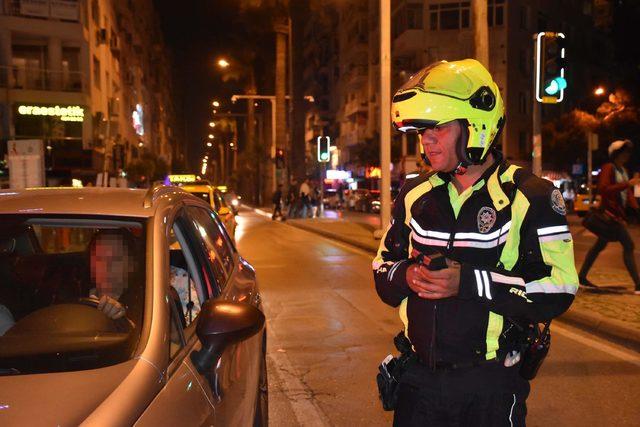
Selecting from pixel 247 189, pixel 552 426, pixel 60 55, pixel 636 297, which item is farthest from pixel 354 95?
pixel 552 426

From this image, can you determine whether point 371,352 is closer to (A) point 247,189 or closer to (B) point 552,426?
(B) point 552,426

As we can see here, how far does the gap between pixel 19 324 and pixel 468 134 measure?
73.0 inches

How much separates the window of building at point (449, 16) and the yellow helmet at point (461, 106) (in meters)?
43.2

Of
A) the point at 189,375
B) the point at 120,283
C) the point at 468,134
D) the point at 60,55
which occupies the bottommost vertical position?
the point at 189,375

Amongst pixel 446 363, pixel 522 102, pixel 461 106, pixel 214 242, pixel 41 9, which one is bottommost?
pixel 446 363

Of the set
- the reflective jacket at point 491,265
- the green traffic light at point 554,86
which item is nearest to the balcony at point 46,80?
the green traffic light at point 554,86

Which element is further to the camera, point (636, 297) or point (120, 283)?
point (636, 297)

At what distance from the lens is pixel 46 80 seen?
33250 millimetres

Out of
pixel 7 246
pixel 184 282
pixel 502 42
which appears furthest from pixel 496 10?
pixel 7 246

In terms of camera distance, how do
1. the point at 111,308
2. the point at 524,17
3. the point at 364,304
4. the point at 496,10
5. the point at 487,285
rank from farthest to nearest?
the point at 524,17, the point at 496,10, the point at 364,304, the point at 111,308, the point at 487,285

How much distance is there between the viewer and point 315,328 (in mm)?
7719

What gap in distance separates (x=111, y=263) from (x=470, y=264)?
5.29 ft

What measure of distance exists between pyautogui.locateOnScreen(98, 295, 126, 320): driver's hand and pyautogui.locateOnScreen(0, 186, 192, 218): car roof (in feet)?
1.21

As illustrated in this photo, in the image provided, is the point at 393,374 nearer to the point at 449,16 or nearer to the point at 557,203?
the point at 557,203
